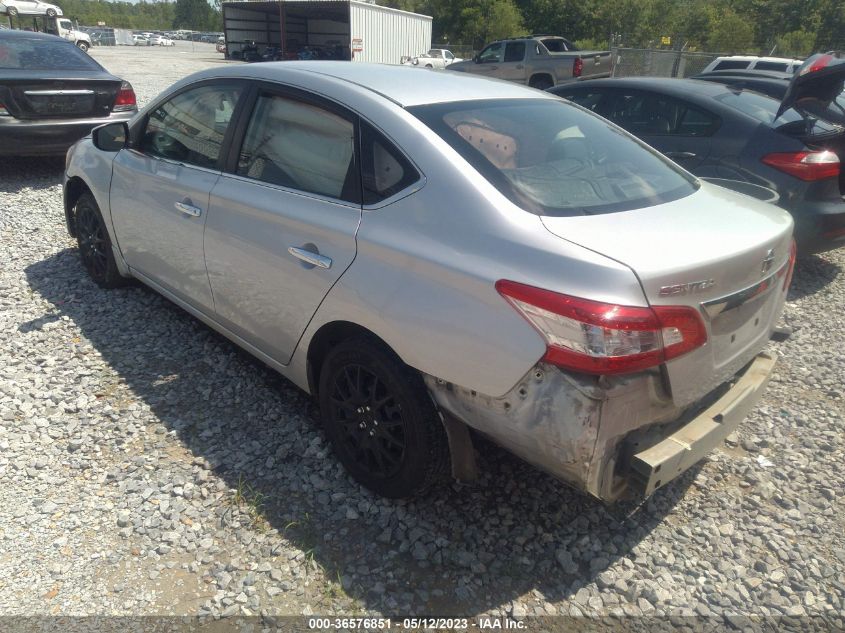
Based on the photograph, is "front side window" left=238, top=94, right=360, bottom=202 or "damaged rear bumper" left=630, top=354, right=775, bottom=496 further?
"front side window" left=238, top=94, right=360, bottom=202

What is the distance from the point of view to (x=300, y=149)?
295cm

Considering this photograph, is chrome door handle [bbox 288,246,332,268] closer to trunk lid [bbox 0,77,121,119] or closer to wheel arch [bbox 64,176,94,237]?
wheel arch [bbox 64,176,94,237]

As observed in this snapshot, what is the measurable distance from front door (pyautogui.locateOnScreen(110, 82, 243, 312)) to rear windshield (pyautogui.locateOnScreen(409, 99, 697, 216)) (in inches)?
53.1

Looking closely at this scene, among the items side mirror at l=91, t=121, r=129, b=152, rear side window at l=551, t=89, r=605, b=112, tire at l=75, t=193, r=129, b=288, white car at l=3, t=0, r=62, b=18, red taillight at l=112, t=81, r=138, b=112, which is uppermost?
white car at l=3, t=0, r=62, b=18

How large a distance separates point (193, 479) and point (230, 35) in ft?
148

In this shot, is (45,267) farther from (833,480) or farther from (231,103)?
(833,480)

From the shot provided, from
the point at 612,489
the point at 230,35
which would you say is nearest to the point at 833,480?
the point at 612,489

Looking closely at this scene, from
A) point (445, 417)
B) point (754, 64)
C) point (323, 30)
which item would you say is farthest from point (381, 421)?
point (323, 30)

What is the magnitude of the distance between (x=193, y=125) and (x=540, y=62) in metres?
18.0

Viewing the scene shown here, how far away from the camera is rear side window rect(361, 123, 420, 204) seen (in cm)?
250

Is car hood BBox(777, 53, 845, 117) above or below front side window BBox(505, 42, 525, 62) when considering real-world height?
above

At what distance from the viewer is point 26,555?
96.4 inches

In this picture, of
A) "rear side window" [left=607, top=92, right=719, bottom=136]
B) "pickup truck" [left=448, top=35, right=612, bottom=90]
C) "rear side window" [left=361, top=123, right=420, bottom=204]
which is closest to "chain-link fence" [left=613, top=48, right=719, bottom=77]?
"pickup truck" [left=448, top=35, right=612, bottom=90]

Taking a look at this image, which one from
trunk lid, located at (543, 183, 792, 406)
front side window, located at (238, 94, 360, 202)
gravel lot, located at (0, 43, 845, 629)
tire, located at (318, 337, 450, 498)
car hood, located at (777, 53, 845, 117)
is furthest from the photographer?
car hood, located at (777, 53, 845, 117)
